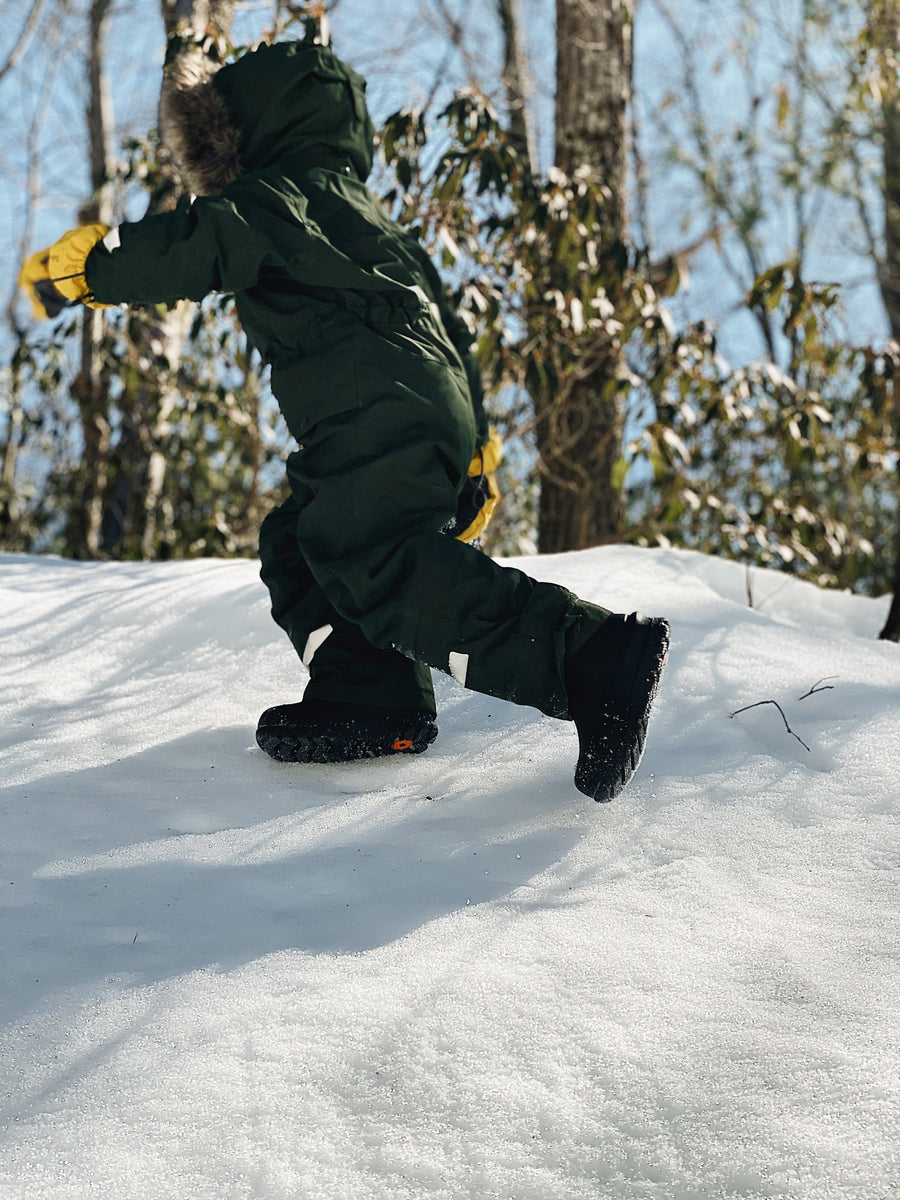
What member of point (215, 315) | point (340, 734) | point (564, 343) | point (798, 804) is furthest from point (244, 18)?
point (798, 804)

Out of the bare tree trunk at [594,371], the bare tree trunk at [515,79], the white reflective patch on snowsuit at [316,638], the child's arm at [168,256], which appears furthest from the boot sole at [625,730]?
the bare tree trunk at [515,79]

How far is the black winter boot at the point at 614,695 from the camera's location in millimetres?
1356

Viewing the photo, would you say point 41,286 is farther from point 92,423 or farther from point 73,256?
point 92,423

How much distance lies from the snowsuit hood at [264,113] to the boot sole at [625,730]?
1091mm

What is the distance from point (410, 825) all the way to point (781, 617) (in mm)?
1727

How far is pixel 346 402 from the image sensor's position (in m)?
1.61

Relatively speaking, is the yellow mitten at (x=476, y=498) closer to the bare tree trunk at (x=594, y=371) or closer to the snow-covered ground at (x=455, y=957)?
the snow-covered ground at (x=455, y=957)

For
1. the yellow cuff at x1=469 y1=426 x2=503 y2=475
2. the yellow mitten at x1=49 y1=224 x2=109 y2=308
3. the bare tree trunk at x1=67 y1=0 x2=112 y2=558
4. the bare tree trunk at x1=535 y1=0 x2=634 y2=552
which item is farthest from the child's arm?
the bare tree trunk at x1=67 y1=0 x2=112 y2=558

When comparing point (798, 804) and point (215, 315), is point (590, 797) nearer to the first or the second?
point (798, 804)

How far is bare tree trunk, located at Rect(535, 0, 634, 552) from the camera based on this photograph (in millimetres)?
4078

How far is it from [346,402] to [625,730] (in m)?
0.69

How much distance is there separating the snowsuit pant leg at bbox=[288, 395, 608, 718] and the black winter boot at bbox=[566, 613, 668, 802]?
31mm

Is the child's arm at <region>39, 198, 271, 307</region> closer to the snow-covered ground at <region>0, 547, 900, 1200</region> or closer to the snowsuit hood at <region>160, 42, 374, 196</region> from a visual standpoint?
the snowsuit hood at <region>160, 42, 374, 196</region>

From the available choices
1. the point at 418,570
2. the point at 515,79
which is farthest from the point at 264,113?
the point at 515,79
